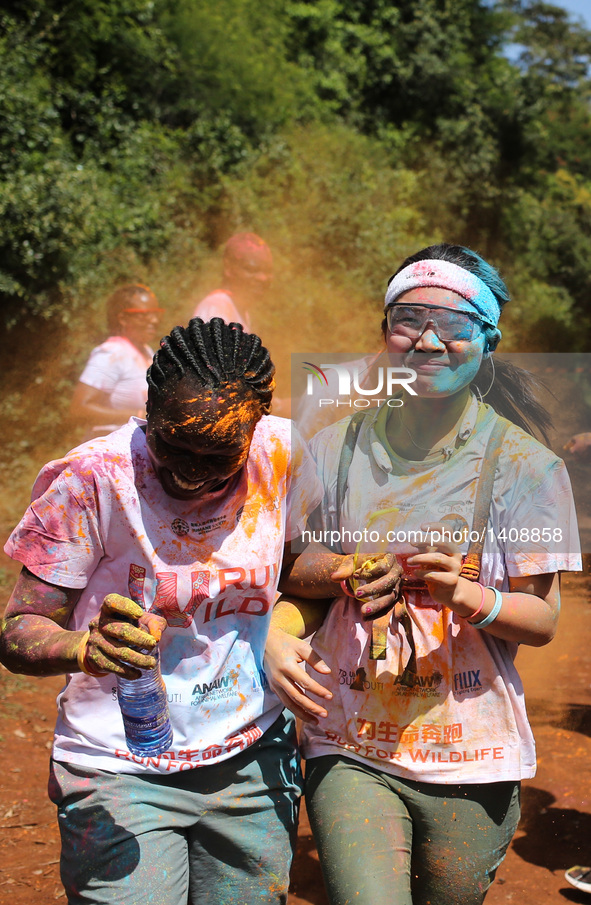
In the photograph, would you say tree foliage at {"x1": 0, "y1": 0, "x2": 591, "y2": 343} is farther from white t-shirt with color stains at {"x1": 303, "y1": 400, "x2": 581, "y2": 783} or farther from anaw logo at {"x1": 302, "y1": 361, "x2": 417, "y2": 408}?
white t-shirt with color stains at {"x1": 303, "y1": 400, "x2": 581, "y2": 783}

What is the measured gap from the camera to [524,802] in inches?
183

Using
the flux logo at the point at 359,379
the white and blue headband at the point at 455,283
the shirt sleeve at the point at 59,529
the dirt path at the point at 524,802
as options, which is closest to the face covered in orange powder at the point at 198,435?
the shirt sleeve at the point at 59,529

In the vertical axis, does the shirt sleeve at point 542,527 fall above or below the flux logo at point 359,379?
below

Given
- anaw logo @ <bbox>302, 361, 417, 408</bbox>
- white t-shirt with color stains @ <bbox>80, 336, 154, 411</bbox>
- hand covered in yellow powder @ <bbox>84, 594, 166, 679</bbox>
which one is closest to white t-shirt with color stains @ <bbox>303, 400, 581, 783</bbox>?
anaw logo @ <bbox>302, 361, 417, 408</bbox>

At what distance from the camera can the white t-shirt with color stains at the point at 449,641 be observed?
2.33 meters

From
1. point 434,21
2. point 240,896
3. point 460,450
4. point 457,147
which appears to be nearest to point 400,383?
point 460,450

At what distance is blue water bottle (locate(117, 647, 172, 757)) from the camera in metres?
2.04

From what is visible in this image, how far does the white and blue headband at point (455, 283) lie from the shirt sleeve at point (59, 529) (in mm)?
1066

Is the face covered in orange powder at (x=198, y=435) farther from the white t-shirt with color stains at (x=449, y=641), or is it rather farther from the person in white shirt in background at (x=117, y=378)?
the person in white shirt in background at (x=117, y=378)

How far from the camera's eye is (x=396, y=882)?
2.26 m

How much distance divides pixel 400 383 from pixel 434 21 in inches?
881

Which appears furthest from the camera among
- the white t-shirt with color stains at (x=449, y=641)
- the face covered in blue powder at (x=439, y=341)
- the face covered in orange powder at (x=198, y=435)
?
the face covered in blue powder at (x=439, y=341)

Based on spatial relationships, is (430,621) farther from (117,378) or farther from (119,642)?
(117,378)

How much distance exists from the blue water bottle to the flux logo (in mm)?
1018
